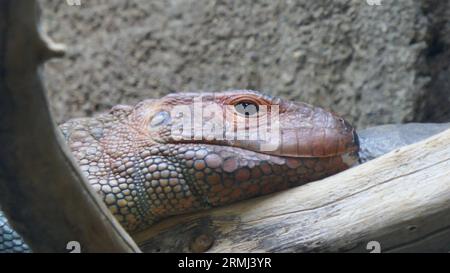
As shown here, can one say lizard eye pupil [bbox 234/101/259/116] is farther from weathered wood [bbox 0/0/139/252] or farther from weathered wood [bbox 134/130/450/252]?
weathered wood [bbox 0/0/139/252]

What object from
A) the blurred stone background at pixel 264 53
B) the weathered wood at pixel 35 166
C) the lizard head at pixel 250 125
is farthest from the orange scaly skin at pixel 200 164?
the blurred stone background at pixel 264 53

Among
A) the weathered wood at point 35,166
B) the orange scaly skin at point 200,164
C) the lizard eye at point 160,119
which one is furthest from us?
the lizard eye at point 160,119

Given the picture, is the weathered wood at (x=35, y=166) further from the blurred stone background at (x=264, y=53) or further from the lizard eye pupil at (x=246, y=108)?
the blurred stone background at (x=264, y=53)

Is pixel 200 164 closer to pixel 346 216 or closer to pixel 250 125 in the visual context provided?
pixel 250 125
